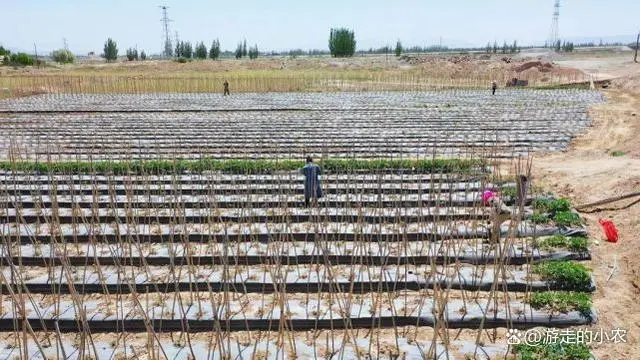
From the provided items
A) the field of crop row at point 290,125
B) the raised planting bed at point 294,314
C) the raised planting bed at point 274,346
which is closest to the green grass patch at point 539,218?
the raised planting bed at point 294,314

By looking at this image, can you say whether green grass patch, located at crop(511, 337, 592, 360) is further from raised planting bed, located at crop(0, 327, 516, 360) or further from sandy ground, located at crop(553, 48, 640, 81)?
sandy ground, located at crop(553, 48, 640, 81)

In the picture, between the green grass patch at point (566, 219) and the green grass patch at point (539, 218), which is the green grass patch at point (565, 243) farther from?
the green grass patch at point (539, 218)

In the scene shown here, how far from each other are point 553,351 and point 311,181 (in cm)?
426

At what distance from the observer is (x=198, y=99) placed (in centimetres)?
2405

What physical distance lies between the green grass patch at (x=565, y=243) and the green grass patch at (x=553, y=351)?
2053 mm

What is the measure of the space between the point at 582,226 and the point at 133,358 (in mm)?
5561

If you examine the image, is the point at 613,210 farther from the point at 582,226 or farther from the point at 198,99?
the point at 198,99

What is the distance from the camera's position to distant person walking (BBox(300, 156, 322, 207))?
24.8 feet

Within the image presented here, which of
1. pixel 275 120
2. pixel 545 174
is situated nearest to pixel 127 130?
pixel 275 120

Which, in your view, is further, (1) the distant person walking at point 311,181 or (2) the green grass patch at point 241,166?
(2) the green grass patch at point 241,166

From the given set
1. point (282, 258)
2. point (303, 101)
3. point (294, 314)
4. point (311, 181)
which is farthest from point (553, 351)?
point (303, 101)

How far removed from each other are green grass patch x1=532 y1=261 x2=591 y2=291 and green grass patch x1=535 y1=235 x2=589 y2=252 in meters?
0.60

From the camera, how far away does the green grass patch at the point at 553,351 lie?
409 centimetres

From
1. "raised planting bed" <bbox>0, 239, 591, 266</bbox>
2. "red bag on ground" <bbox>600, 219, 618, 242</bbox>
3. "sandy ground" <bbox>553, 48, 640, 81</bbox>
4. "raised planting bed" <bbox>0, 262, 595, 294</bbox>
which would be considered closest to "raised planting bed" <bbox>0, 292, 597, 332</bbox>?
"raised planting bed" <bbox>0, 262, 595, 294</bbox>
